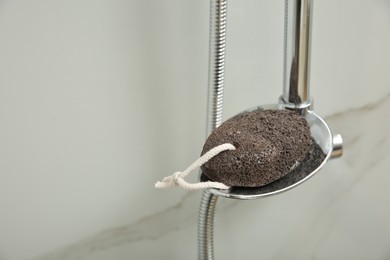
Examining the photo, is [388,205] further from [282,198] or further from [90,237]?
[90,237]

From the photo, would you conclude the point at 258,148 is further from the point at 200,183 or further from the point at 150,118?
the point at 150,118

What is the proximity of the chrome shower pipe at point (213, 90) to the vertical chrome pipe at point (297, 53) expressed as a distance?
0.06 meters

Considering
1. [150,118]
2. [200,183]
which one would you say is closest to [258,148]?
[200,183]

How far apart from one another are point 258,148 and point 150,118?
17 centimetres

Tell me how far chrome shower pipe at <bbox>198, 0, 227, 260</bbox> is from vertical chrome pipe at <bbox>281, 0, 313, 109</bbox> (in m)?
0.06

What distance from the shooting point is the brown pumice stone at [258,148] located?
0.37 m

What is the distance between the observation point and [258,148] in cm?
37

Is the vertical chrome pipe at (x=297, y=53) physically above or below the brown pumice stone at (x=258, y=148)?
above

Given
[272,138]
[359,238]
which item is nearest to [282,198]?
[359,238]

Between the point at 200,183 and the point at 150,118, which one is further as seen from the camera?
the point at 150,118

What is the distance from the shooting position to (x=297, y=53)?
428 millimetres

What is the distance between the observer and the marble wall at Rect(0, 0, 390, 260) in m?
0.46

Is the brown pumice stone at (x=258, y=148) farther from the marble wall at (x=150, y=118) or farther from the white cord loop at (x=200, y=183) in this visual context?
the marble wall at (x=150, y=118)

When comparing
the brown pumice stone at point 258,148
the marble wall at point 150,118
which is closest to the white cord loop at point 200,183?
the brown pumice stone at point 258,148
